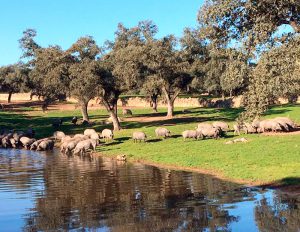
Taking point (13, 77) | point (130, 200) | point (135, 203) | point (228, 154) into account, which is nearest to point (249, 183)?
point (130, 200)

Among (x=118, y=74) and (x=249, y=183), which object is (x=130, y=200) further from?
(x=118, y=74)

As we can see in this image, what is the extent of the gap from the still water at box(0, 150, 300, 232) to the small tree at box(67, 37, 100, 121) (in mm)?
19916

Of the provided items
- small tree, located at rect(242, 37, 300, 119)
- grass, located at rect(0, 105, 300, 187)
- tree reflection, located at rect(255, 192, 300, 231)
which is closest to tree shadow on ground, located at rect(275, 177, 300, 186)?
grass, located at rect(0, 105, 300, 187)

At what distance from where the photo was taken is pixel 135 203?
1762 cm

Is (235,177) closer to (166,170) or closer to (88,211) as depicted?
(166,170)

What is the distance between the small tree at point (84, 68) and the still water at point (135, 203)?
1992 centimetres

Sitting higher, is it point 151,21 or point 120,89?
point 151,21

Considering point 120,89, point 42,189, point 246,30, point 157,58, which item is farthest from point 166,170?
point 157,58

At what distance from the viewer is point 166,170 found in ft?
85.9

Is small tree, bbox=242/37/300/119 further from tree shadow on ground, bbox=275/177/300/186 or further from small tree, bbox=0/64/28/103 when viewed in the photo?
small tree, bbox=0/64/28/103

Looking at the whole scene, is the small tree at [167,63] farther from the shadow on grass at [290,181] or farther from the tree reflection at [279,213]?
the tree reflection at [279,213]

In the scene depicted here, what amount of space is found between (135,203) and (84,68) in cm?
→ 3101

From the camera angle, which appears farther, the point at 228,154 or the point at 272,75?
the point at 228,154

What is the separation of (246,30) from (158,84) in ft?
115
